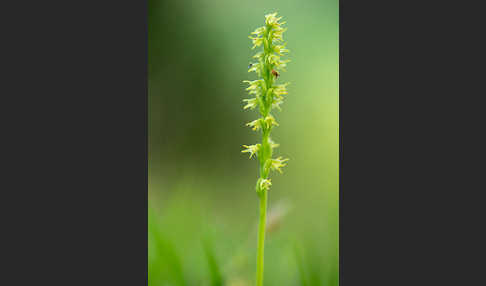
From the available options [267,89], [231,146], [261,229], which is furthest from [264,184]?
[231,146]

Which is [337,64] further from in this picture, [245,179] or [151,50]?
[151,50]

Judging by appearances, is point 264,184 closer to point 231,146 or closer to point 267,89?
point 267,89

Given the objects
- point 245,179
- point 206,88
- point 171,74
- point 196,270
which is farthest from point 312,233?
point 171,74

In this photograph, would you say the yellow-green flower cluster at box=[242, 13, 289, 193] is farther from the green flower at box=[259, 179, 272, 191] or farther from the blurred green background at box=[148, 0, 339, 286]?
the blurred green background at box=[148, 0, 339, 286]

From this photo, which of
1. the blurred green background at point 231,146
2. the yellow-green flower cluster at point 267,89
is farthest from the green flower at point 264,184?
the blurred green background at point 231,146

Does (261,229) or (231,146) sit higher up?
(231,146)

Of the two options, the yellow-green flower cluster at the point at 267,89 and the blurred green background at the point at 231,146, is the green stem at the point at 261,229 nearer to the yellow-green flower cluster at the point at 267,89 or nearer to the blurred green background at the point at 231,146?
the yellow-green flower cluster at the point at 267,89
